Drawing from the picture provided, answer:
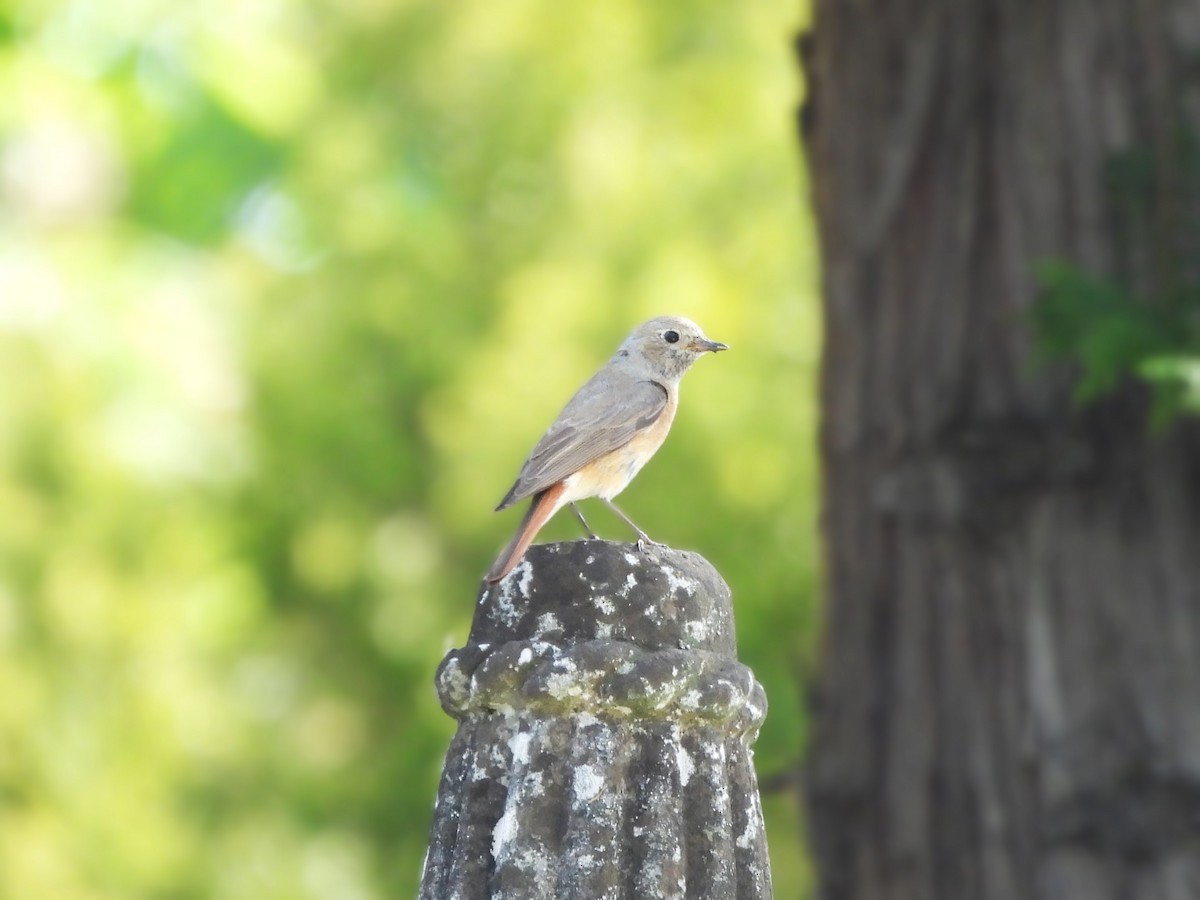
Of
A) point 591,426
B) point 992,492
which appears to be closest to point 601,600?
point 591,426

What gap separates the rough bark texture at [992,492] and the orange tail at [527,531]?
2.34 m

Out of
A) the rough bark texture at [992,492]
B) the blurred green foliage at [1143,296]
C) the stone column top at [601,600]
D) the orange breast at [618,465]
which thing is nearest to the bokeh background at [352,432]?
the rough bark texture at [992,492]

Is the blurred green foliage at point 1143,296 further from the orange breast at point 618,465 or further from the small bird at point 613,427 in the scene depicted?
the orange breast at point 618,465

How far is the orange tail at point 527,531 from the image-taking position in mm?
2889

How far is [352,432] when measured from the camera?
406 inches

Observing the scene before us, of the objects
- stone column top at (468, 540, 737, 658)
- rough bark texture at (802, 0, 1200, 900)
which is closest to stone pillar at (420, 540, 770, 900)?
stone column top at (468, 540, 737, 658)

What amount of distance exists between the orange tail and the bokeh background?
5.33m

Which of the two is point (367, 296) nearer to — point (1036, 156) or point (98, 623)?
point (98, 623)

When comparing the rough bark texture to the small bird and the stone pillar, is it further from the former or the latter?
the stone pillar

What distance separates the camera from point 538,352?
9750 millimetres

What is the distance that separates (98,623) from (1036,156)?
651 cm

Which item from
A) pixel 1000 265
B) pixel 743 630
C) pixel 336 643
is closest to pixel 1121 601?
pixel 1000 265

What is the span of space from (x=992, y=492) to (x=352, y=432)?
5.34 m

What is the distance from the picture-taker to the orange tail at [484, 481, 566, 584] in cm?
289
